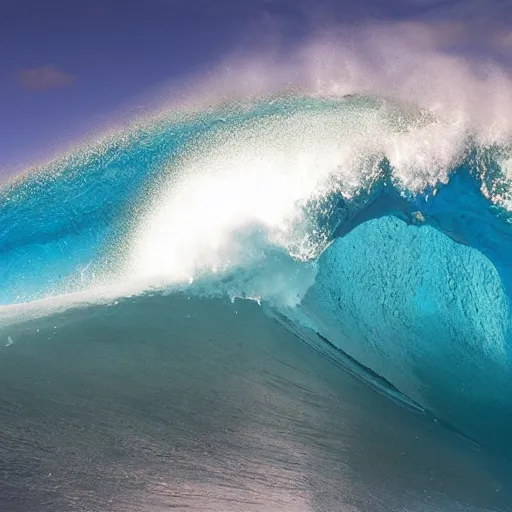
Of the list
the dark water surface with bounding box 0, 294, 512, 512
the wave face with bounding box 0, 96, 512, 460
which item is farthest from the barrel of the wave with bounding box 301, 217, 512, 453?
the dark water surface with bounding box 0, 294, 512, 512

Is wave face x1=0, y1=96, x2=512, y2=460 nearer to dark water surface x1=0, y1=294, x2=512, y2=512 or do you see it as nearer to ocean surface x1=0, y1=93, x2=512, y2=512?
ocean surface x1=0, y1=93, x2=512, y2=512

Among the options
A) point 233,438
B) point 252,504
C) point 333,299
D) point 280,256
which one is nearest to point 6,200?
point 280,256

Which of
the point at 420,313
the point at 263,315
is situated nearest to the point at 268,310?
the point at 263,315

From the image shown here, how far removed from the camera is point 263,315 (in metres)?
7.33

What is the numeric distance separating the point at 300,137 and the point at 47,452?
5739 mm

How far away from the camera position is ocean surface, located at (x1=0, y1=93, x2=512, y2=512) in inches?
188

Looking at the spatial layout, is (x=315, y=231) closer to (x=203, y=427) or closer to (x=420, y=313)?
(x=420, y=313)

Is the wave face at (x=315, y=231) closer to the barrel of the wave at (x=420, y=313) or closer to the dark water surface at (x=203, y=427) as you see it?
the barrel of the wave at (x=420, y=313)

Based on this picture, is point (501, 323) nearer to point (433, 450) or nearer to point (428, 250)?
point (428, 250)

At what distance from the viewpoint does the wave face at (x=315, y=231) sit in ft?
23.6

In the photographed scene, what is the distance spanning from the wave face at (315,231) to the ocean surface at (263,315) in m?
0.03

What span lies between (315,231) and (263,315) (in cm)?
141

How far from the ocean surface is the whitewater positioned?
2 centimetres

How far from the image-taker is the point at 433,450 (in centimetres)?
555
